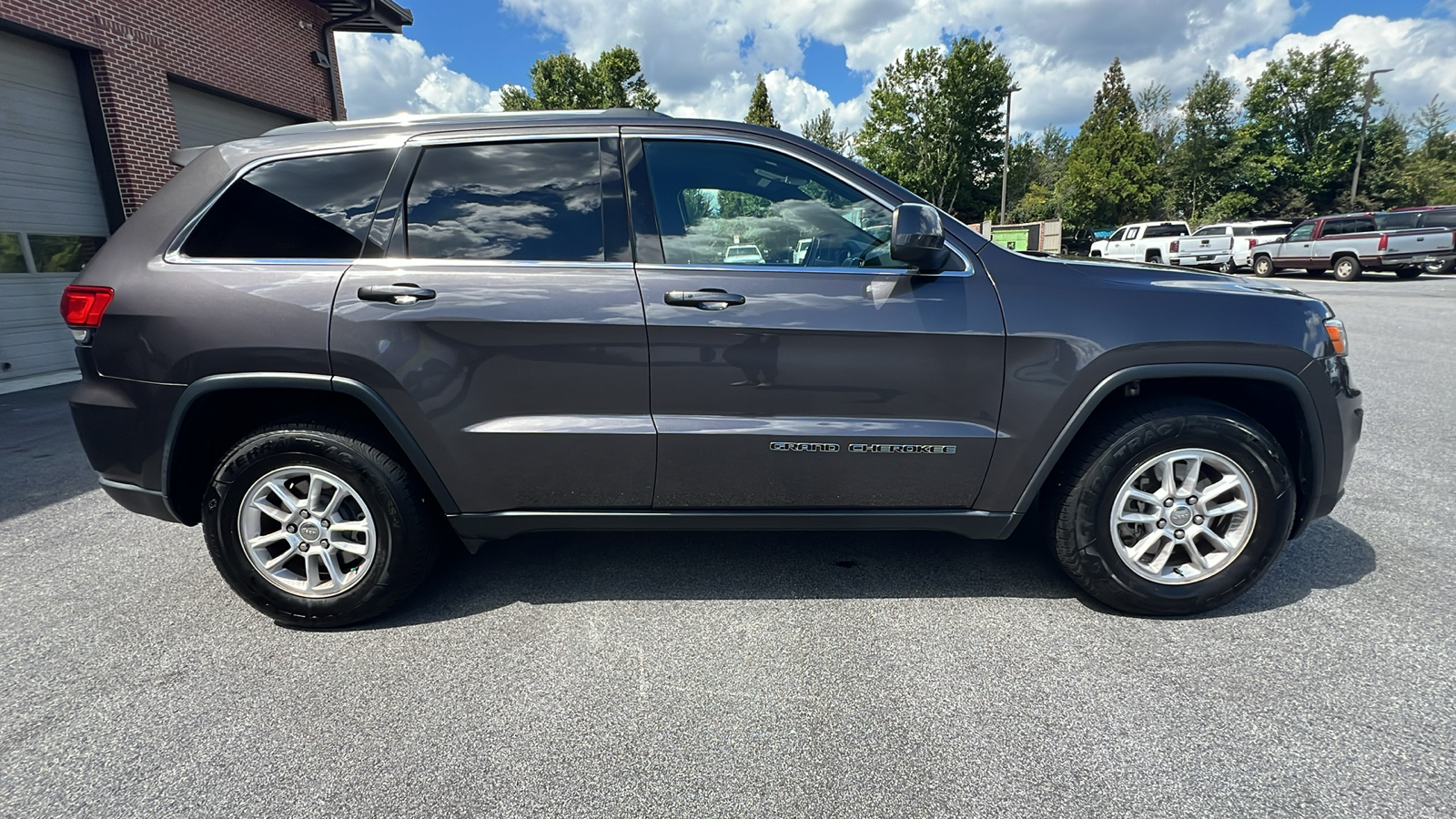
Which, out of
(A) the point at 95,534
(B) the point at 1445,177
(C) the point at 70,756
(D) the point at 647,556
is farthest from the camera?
(B) the point at 1445,177

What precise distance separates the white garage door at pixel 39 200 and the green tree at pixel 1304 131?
50589 mm

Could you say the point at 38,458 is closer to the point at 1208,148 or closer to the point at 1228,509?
the point at 1228,509

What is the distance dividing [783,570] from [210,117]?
11.8 meters

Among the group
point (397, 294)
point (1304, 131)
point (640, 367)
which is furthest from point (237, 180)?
point (1304, 131)

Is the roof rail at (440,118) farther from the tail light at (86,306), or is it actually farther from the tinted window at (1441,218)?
the tinted window at (1441,218)

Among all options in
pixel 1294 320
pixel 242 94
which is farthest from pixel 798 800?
pixel 242 94

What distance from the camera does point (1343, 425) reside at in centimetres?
257

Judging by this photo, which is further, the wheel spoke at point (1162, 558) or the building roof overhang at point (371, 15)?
the building roof overhang at point (371, 15)

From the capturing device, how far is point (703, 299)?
239 cm

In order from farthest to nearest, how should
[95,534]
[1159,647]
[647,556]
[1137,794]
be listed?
1. [95,534]
2. [647,556]
3. [1159,647]
4. [1137,794]

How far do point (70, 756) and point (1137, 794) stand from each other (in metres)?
2.98

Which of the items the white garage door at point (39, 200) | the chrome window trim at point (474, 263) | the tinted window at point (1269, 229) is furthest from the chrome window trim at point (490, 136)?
the tinted window at point (1269, 229)

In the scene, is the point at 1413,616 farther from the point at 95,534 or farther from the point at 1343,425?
the point at 95,534

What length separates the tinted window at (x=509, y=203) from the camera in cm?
248
